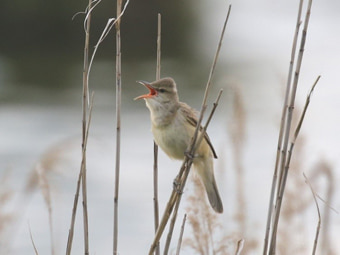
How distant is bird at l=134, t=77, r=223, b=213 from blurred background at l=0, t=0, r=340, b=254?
0.89 ft

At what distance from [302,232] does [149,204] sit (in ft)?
13.4

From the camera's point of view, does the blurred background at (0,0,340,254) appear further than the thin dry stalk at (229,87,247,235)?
Yes

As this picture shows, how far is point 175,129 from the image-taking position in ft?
10.2

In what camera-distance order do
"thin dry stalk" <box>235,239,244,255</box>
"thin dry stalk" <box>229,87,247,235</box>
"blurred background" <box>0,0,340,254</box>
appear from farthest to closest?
"blurred background" <box>0,0,340,254</box> → "thin dry stalk" <box>229,87,247,235</box> → "thin dry stalk" <box>235,239,244,255</box>

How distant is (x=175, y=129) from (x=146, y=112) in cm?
715

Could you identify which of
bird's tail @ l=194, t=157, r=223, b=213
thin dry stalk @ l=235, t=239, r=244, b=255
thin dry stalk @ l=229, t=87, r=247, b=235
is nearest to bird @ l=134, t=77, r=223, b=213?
bird's tail @ l=194, t=157, r=223, b=213

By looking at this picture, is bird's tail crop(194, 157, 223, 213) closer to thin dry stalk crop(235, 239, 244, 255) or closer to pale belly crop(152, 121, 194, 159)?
pale belly crop(152, 121, 194, 159)

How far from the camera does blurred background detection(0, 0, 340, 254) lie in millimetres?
3566

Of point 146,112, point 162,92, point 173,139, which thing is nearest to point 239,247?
point 173,139

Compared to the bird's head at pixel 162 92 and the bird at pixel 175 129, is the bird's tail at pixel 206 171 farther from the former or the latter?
the bird's head at pixel 162 92

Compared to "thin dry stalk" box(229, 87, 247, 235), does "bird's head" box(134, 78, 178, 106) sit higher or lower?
higher

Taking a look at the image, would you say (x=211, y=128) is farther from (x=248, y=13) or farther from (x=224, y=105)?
(x=248, y=13)

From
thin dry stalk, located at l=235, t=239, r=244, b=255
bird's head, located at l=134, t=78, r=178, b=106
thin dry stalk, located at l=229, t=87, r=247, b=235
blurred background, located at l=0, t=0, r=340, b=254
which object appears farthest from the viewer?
blurred background, located at l=0, t=0, r=340, b=254

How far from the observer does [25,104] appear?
10.7 m
